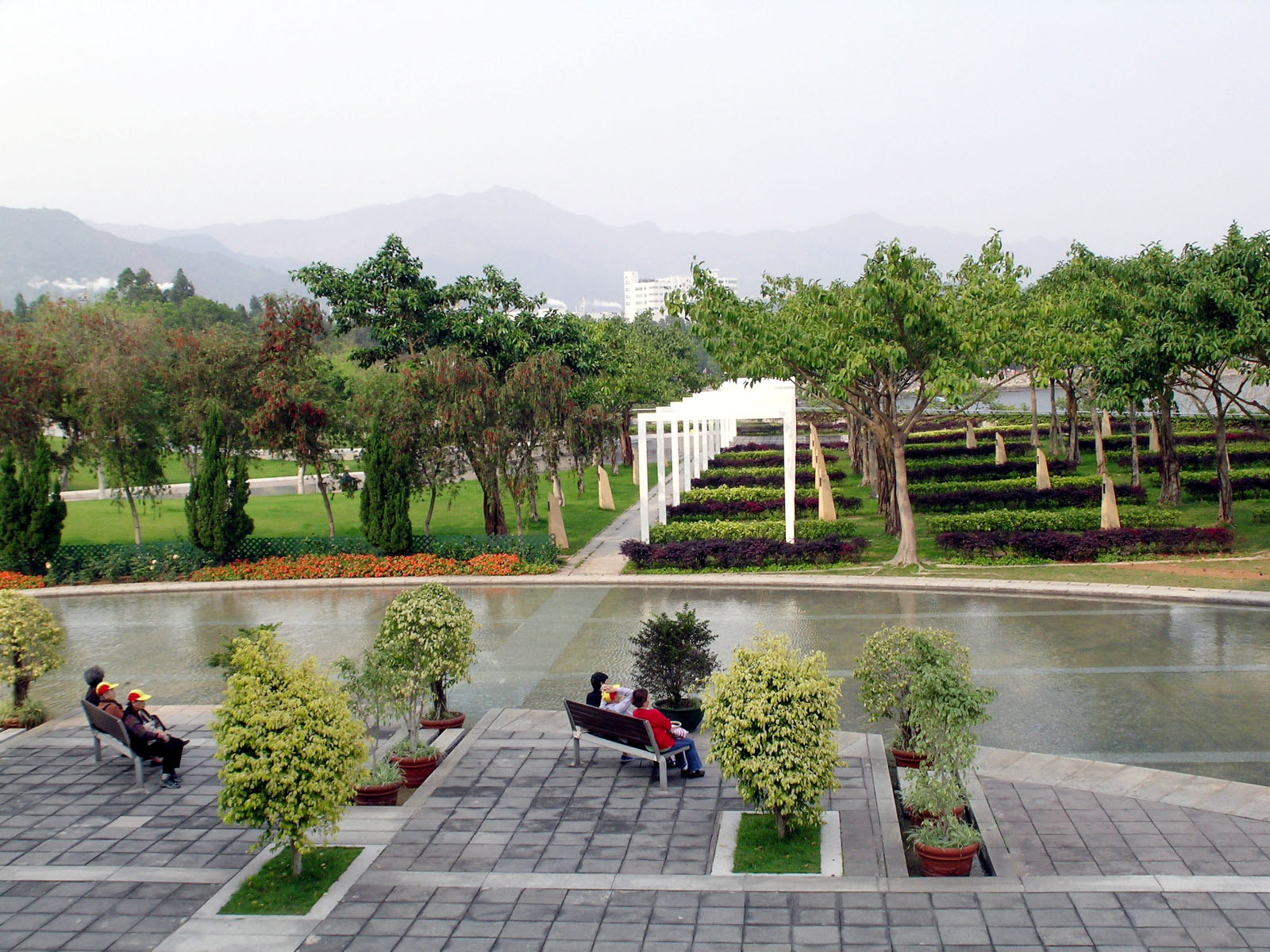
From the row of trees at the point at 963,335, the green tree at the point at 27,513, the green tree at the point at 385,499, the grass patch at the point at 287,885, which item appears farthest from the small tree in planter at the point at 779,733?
the green tree at the point at 27,513

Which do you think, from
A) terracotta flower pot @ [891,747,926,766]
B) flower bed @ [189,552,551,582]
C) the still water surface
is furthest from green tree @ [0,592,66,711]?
flower bed @ [189,552,551,582]

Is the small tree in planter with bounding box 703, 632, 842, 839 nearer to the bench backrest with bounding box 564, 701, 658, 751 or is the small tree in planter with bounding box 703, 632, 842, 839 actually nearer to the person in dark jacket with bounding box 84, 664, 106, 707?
the bench backrest with bounding box 564, 701, 658, 751

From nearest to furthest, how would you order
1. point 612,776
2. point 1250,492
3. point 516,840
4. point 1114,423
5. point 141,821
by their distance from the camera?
1. point 516,840
2. point 141,821
3. point 612,776
4. point 1250,492
5. point 1114,423

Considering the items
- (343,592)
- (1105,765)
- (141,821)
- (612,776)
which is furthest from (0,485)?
(1105,765)

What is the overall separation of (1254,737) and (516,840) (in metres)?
7.85

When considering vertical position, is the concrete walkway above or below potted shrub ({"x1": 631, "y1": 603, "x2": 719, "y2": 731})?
below

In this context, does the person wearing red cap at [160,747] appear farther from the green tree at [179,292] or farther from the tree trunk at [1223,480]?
the green tree at [179,292]

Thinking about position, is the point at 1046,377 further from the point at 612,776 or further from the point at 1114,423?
the point at 1114,423

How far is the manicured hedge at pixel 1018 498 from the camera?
27.0 m

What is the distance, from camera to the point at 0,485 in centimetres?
2414

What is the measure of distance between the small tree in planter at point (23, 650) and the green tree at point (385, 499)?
1104 centimetres

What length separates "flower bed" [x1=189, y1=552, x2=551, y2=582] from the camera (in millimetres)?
23359

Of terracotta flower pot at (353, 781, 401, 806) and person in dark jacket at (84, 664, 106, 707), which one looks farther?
person in dark jacket at (84, 664, 106, 707)

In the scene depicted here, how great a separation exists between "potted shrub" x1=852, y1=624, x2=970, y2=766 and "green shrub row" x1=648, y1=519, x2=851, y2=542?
45.0ft
